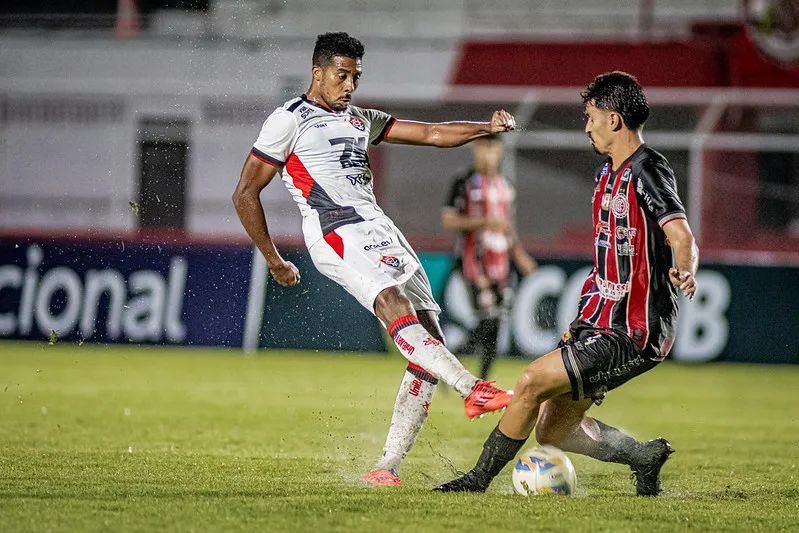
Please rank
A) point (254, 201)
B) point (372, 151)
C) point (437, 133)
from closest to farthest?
point (254, 201) → point (437, 133) → point (372, 151)

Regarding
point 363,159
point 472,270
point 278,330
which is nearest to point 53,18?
point 278,330

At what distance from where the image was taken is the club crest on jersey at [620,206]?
16.6ft

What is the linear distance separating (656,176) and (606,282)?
530mm

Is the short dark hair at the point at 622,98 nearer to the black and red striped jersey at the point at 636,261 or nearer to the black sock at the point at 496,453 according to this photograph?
the black and red striped jersey at the point at 636,261

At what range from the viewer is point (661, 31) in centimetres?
2177

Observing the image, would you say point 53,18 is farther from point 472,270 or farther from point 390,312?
point 390,312

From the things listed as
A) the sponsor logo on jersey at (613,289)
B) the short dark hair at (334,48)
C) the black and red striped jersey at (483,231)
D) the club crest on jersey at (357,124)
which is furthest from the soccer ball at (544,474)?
the black and red striped jersey at (483,231)

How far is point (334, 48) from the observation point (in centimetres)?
569

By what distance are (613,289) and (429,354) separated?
888 mm

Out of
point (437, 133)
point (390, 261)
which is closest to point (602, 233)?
point (390, 261)

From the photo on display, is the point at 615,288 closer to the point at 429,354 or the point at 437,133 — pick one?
the point at 429,354

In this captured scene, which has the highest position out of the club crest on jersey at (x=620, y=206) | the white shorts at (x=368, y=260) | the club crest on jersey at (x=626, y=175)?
the club crest on jersey at (x=626, y=175)

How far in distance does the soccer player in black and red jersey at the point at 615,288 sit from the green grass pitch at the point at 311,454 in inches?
17.9

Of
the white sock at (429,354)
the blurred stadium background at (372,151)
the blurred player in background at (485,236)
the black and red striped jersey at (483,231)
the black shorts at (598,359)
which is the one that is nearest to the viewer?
the black shorts at (598,359)
